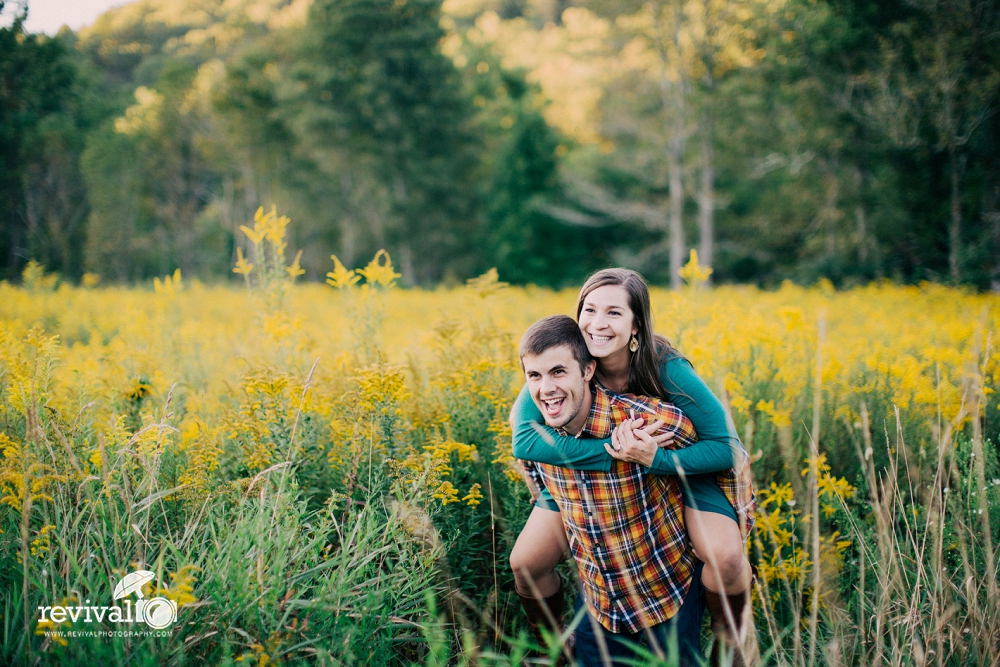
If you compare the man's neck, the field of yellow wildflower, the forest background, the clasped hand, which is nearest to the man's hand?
the clasped hand

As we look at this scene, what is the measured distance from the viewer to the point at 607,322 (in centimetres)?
240

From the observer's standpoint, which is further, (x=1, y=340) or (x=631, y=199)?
(x=631, y=199)

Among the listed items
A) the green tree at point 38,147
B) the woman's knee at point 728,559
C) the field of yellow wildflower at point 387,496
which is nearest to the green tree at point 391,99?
the green tree at point 38,147

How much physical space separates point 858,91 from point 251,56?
2391cm

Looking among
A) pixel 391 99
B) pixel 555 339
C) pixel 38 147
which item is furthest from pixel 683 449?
pixel 391 99

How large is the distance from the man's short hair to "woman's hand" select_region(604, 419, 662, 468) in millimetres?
330

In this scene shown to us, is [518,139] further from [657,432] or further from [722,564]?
[722,564]

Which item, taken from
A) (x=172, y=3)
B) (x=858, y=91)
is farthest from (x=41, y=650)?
(x=172, y=3)

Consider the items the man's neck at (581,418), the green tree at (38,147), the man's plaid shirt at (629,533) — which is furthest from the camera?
the green tree at (38,147)

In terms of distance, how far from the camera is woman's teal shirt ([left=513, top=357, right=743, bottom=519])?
217 cm

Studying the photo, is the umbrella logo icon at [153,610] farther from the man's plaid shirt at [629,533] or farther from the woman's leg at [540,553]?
the man's plaid shirt at [629,533]

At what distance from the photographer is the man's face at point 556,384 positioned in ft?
7.43

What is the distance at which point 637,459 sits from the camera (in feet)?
6.91

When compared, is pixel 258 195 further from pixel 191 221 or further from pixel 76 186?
pixel 76 186
